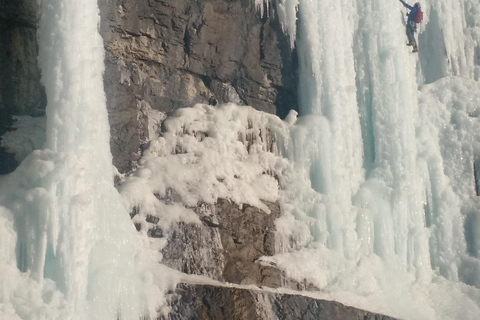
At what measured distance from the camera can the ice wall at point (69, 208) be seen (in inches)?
406

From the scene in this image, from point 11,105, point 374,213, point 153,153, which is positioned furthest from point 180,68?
point 374,213

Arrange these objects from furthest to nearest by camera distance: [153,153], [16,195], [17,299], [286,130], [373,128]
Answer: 1. [373,128]
2. [286,130]
3. [153,153]
4. [16,195]
5. [17,299]

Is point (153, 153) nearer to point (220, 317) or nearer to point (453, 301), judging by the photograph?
point (220, 317)

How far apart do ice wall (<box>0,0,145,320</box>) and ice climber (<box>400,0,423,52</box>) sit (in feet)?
22.9

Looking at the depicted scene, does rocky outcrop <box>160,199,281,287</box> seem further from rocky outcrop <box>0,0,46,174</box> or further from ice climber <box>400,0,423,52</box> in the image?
ice climber <box>400,0,423,52</box>

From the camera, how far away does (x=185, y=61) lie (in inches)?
555

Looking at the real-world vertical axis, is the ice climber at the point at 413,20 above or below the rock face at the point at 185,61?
above

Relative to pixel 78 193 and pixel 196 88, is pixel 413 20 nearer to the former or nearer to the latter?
pixel 196 88

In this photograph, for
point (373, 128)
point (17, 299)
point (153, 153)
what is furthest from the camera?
point (373, 128)

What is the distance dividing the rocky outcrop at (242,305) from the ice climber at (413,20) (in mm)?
6179

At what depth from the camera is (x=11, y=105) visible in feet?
40.1

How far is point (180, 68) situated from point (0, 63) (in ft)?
9.68

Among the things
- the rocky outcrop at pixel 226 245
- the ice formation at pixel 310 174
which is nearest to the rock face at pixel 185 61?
the ice formation at pixel 310 174

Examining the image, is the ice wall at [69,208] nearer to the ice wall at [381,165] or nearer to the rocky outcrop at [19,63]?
the rocky outcrop at [19,63]
